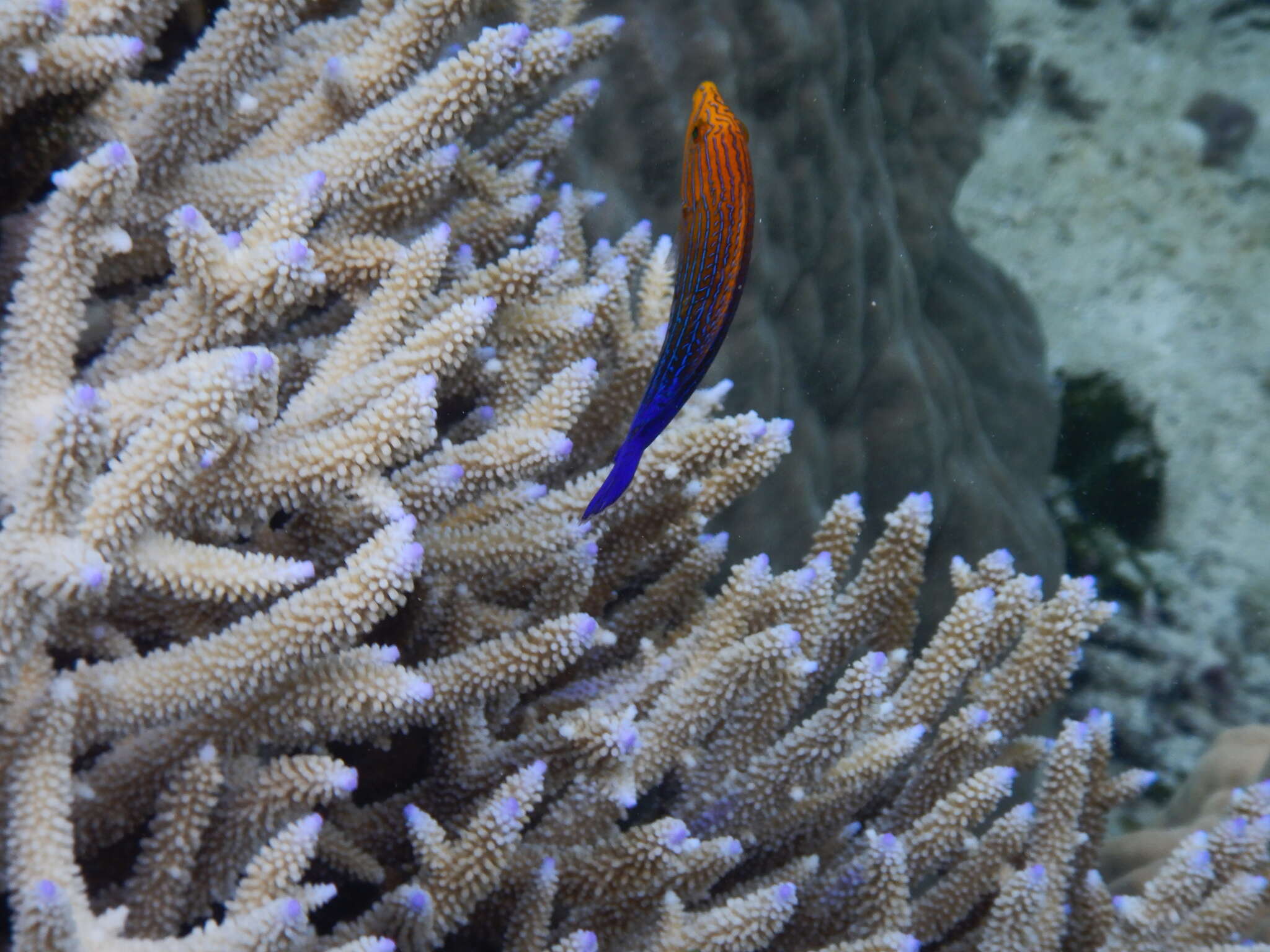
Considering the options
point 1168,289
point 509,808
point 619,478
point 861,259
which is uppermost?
point 619,478

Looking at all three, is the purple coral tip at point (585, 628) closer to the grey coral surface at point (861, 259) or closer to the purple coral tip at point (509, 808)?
the purple coral tip at point (509, 808)

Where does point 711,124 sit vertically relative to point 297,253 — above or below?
above

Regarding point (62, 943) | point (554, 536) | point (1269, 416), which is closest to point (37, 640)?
point (62, 943)

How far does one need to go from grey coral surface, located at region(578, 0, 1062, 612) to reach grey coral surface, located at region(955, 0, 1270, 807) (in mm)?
1296

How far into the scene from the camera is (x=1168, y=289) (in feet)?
22.2

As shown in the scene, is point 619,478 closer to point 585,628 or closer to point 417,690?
point 585,628

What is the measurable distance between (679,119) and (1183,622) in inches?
186

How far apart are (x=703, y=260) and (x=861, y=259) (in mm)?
2805

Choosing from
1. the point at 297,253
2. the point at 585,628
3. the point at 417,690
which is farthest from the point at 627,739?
the point at 297,253

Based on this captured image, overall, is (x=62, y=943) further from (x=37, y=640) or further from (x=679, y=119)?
(x=679, y=119)

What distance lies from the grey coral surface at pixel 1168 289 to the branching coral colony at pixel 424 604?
364 cm

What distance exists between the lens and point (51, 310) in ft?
4.71

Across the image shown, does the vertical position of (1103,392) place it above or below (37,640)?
below

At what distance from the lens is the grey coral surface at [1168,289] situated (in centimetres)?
570
